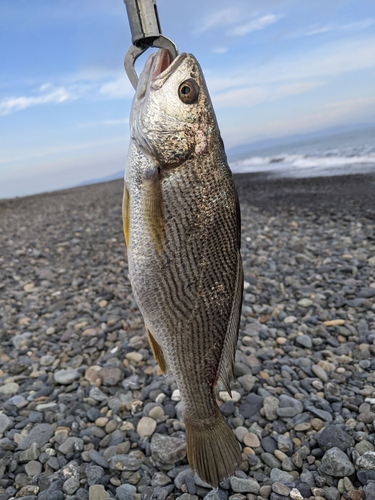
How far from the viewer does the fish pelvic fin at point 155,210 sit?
6.43 ft

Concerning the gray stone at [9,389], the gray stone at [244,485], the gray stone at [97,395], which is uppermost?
the gray stone at [9,389]

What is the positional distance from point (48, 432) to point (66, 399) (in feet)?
1.52

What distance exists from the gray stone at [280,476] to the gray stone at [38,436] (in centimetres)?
194

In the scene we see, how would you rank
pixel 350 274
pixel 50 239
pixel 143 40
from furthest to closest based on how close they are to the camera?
pixel 50 239
pixel 350 274
pixel 143 40

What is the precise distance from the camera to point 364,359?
157 inches

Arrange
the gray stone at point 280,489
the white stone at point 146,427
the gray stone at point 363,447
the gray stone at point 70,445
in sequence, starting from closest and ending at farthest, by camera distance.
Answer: the gray stone at point 280,489
the gray stone at point 363,447
the gray stone at point 70,445
the white stone at point 146,427

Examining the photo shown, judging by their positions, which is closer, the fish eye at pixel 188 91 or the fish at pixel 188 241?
the fish at pixel 188 241

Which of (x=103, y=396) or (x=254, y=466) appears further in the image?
(x=103, y=396)

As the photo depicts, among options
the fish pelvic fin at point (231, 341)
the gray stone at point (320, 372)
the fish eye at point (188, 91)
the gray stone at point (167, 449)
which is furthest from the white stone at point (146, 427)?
the fish eye at point (188, 91)

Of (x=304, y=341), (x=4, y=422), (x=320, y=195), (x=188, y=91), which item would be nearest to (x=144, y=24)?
(x=188, y=91)

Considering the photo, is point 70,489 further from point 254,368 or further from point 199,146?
point 199,146

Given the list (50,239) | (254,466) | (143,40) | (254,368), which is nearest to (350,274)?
(254,368)

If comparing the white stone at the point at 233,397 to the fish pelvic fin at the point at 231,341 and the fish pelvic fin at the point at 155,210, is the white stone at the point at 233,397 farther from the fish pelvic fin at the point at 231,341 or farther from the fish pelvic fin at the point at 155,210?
the fish pelvic fin at the point at 155,210

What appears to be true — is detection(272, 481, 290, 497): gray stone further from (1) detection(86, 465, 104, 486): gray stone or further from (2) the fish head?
(2) the fish head
